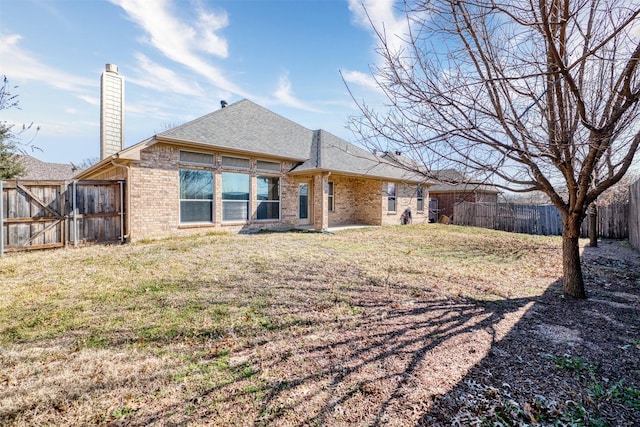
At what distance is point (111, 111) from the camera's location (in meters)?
11.8

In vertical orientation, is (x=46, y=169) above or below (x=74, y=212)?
above

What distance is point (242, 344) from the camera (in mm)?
3027

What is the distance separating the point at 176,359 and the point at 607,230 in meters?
17.8

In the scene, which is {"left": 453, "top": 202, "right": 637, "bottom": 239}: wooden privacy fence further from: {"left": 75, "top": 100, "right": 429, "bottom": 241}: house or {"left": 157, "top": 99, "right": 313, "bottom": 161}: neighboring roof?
{"left": 157, "top": 99, "right": 313, "bottom": 161}: neighboring roof

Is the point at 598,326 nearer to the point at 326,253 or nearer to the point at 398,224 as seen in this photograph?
the point at 326,253

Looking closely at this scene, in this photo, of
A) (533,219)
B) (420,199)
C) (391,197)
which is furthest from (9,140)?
(533,219)

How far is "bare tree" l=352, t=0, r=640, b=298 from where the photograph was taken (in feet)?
10.7

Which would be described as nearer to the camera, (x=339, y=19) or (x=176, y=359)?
(x=176, y=359)

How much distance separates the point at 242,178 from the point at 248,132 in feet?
7.32

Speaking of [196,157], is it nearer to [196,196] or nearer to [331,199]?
[196,196]

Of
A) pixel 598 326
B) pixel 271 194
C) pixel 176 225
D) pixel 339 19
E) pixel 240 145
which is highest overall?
pixel 339 19

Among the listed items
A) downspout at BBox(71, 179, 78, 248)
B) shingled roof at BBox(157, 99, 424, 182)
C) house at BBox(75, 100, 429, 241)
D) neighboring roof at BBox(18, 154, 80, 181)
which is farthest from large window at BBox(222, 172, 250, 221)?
neighboring roof at BBox(18, 154, 80, 181)

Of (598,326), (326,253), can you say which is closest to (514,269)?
(598,326)

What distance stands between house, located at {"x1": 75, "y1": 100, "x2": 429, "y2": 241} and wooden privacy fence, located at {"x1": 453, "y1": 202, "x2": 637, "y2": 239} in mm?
5765
